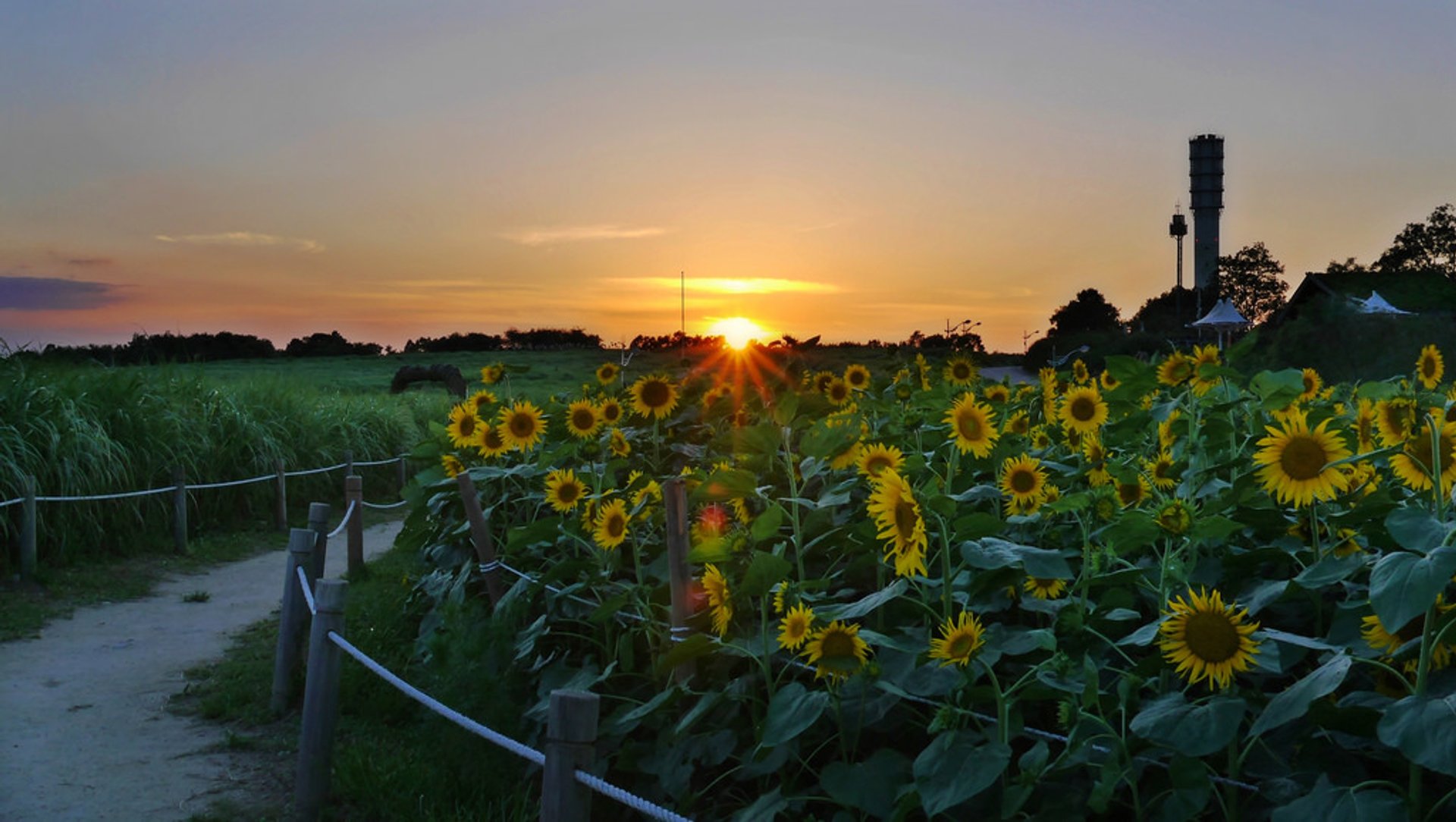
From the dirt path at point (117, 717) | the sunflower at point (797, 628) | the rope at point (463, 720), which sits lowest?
the dirt path at point (117, 717)

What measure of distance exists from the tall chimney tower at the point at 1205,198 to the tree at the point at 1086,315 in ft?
25.5

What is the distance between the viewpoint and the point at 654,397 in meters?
5.07

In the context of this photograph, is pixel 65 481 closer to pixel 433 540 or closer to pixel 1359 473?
pixel 433 540

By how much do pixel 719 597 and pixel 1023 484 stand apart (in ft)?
2.59

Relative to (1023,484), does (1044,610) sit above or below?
below

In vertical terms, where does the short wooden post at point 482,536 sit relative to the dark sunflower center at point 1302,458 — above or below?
below

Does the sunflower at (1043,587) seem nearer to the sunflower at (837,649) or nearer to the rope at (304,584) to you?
the sunflower at (837,649)

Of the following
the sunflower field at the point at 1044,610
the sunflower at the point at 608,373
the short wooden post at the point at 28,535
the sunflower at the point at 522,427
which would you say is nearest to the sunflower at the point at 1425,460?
the sunflower field at the point at 1044,610

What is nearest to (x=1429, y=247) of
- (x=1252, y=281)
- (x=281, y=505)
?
(x=1252, y=281)

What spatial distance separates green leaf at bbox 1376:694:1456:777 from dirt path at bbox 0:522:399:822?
4301 mm

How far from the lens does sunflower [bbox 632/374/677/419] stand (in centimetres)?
504

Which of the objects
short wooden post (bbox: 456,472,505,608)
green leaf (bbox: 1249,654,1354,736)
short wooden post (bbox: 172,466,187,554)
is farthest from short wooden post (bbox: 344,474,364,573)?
green leaf (bbox: 1249,654,1354,736)

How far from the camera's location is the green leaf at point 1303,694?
1.92 m

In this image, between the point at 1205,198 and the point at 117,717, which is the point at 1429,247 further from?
the point at 117,717
